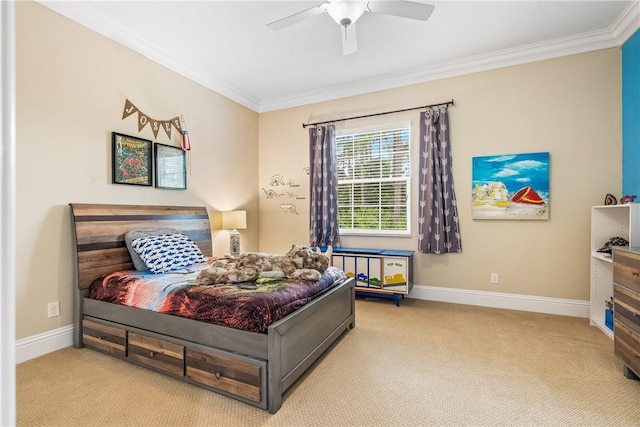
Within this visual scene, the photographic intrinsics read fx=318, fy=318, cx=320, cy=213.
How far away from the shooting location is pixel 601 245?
2.97m

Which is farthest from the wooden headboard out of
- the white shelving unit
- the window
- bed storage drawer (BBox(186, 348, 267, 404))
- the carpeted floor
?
the white shelving unit

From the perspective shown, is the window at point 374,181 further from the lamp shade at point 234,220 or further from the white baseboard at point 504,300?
the lamp shade at point 234,220

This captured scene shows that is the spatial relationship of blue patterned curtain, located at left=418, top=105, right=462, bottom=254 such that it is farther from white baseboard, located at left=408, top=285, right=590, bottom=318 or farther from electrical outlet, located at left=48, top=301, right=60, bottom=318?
electrical outlet, located at left=48, top=301, right=60, bottom=318

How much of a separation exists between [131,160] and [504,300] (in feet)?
13.9

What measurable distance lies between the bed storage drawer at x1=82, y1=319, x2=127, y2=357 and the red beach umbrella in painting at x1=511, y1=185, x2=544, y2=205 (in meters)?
3.90

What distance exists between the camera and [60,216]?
103 inches

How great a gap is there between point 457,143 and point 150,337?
11.9 ft

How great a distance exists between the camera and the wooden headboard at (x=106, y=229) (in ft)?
8.63

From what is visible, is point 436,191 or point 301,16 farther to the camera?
point 436,191

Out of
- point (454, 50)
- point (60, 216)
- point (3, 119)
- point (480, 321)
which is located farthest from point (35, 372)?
point (454, 50)

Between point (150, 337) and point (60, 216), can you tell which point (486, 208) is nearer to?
point (150, 337)

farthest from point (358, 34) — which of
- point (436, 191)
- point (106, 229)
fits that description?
point (106, 229)

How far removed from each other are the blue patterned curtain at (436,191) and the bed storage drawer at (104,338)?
3135mm

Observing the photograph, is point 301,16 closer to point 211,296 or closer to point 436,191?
point 211,296
